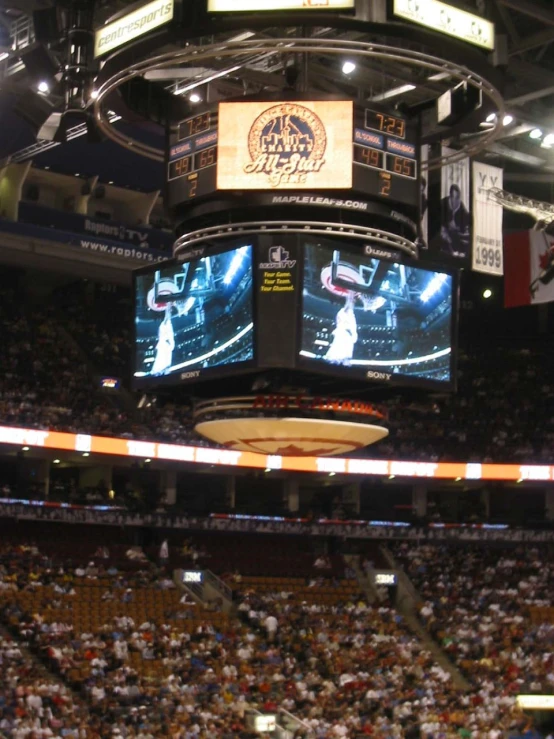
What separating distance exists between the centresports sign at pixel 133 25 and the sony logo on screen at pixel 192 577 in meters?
20.0

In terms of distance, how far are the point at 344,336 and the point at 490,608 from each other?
2054cm

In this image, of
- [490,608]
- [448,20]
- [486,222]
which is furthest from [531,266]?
[448,20]

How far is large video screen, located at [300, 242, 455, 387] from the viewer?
41.8 feet

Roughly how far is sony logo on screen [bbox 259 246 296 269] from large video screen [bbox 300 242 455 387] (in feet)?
0.61

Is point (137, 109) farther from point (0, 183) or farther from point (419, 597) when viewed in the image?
point (419, 597)

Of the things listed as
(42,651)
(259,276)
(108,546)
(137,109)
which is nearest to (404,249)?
(259,276)

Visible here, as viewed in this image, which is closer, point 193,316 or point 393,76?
point 193,316

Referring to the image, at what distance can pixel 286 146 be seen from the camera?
493 inches

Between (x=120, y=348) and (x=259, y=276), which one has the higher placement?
(x=120, y=348)

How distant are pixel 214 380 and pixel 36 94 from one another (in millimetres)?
10551

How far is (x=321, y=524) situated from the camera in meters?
34.2

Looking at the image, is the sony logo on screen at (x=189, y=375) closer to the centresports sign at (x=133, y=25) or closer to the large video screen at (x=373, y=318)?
the large video screen at (x=373, y=318)

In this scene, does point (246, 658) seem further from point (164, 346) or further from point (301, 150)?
point (301, 150)

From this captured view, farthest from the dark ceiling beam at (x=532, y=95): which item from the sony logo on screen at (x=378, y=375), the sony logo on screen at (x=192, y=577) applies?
the sony logo on screen at (x=192, y=577)
